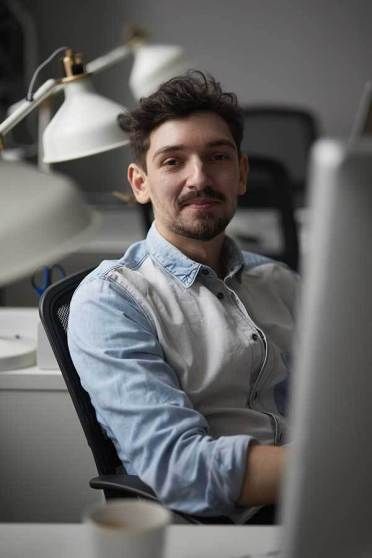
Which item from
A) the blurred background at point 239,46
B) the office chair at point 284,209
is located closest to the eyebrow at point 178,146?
the office chair at point 284,209

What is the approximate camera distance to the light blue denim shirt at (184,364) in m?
1.39

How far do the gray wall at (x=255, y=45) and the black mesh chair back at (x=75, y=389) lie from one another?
325cm

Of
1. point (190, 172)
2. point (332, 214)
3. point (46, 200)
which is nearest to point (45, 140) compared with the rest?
point (190, 172)

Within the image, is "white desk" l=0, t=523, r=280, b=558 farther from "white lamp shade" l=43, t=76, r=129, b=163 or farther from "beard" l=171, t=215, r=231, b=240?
"white lamp shade" l=43, t=76, r=129, b=163

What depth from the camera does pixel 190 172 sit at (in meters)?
1.68

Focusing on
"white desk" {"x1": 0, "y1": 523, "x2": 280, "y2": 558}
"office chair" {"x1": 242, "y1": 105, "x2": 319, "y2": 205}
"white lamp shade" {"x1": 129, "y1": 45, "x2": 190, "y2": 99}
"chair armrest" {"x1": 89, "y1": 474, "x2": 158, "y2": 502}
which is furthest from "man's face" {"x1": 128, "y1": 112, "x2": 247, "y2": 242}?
"office chair" {"x1": 242, "y1": 105, "x2": 319, "y2": 205}

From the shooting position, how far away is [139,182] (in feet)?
5.96

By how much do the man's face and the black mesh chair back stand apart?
254 millimetres

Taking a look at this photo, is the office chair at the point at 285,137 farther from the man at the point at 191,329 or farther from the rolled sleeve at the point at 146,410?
the rolled sleeve at the point at 146,410

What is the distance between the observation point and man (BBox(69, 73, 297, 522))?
4.58 feet

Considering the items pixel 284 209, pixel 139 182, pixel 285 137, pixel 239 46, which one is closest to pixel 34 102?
pixel 139 182

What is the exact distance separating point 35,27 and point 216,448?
3770mm

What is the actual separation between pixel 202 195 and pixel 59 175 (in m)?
0.81

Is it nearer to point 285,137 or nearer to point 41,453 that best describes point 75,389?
point 41,453
